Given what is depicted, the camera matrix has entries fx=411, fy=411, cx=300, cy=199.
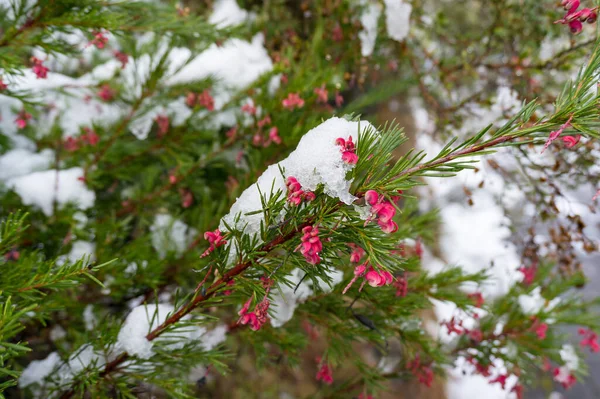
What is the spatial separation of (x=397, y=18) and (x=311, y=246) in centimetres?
142

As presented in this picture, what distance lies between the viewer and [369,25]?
1.68 metres

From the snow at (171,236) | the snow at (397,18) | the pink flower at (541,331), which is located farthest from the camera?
the snow at (397,18)

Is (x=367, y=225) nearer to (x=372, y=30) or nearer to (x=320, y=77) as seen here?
(x=320, y=77)

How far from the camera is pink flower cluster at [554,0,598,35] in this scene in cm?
75

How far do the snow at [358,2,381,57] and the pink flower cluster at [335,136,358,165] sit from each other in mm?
1183

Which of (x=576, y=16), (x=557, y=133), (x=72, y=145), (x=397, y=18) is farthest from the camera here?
(x=397, y=18)

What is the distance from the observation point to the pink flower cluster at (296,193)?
0.59m

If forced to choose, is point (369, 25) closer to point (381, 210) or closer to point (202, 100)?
point (202, 100)

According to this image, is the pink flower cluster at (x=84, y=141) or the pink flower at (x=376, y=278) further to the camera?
the pink flower cluster at (x=84, y=141)

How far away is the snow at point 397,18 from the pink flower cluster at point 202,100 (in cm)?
80

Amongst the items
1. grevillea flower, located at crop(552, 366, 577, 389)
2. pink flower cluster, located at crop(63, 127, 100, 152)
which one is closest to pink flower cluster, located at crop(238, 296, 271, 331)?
pink flower cluster, located at crop(63, 127, 100, 152)

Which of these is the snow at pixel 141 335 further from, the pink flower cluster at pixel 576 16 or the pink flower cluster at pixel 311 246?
the pink flower cluster at pixel 576 16

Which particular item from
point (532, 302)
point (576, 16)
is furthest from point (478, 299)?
point (576, 16)

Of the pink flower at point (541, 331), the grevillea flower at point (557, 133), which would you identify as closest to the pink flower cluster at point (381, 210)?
the grevillea flower at point (557, 133)
